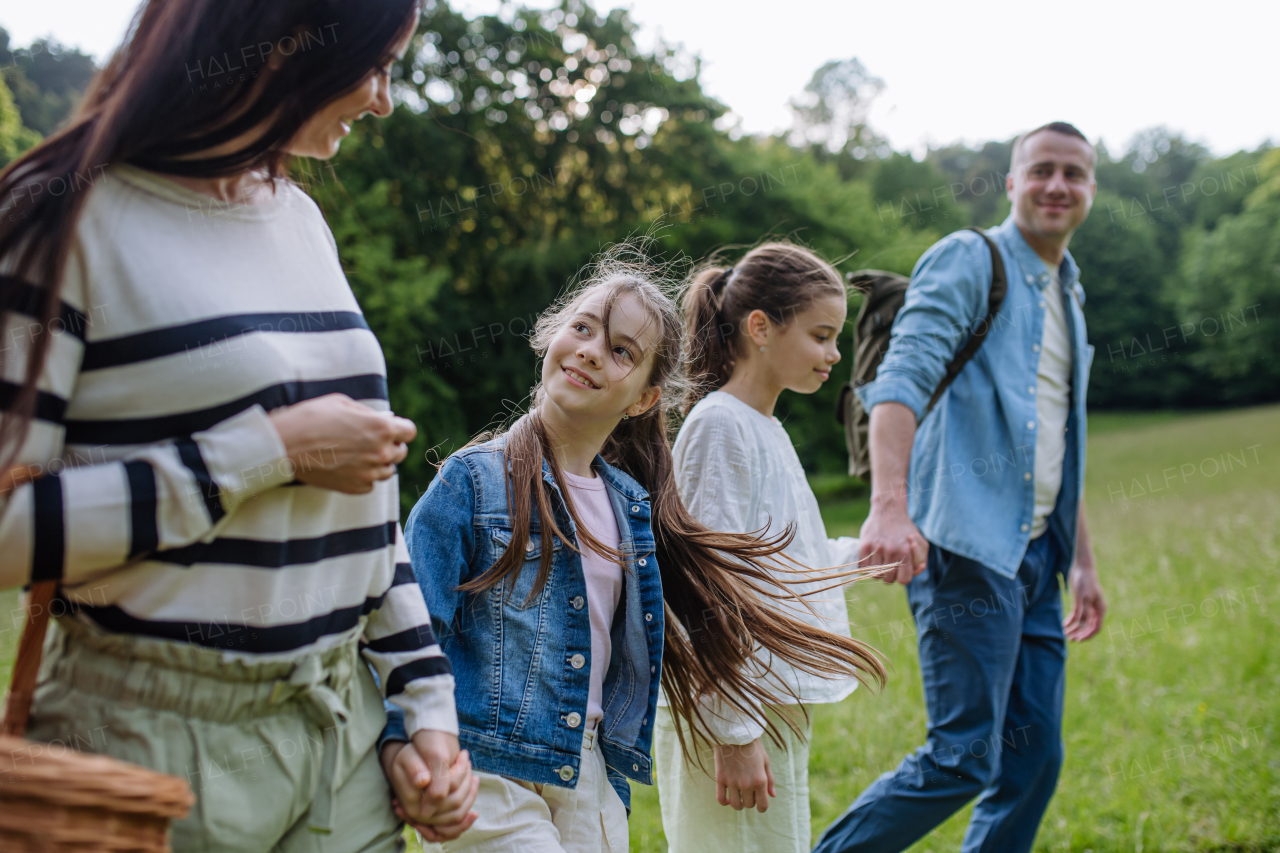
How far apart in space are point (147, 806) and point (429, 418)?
47.6ft

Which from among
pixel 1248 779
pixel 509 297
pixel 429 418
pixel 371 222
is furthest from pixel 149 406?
pixel 509 297

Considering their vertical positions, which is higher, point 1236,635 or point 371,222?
point 371,222

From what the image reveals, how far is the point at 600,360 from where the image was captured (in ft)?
7.35

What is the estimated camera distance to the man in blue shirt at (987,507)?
294cm

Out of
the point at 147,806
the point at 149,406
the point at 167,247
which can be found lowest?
the point at 147,806

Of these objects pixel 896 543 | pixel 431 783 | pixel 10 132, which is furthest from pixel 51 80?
pixel 431 783

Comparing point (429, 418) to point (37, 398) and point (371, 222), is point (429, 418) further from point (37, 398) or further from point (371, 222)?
point (37, 398)

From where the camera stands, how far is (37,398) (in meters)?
1.12

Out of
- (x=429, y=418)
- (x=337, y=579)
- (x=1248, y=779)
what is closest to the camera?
(x=337, y=579)

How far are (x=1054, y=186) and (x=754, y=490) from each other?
5.69 feet

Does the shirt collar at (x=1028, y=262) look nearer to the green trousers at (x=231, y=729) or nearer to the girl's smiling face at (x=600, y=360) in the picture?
the girl's smiling face at (x=600, y=360)

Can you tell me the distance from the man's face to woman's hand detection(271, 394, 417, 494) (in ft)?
9.37

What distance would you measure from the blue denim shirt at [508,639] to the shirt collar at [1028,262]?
2148 millimetres

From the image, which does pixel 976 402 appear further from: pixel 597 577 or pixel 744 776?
pixel 597 577
